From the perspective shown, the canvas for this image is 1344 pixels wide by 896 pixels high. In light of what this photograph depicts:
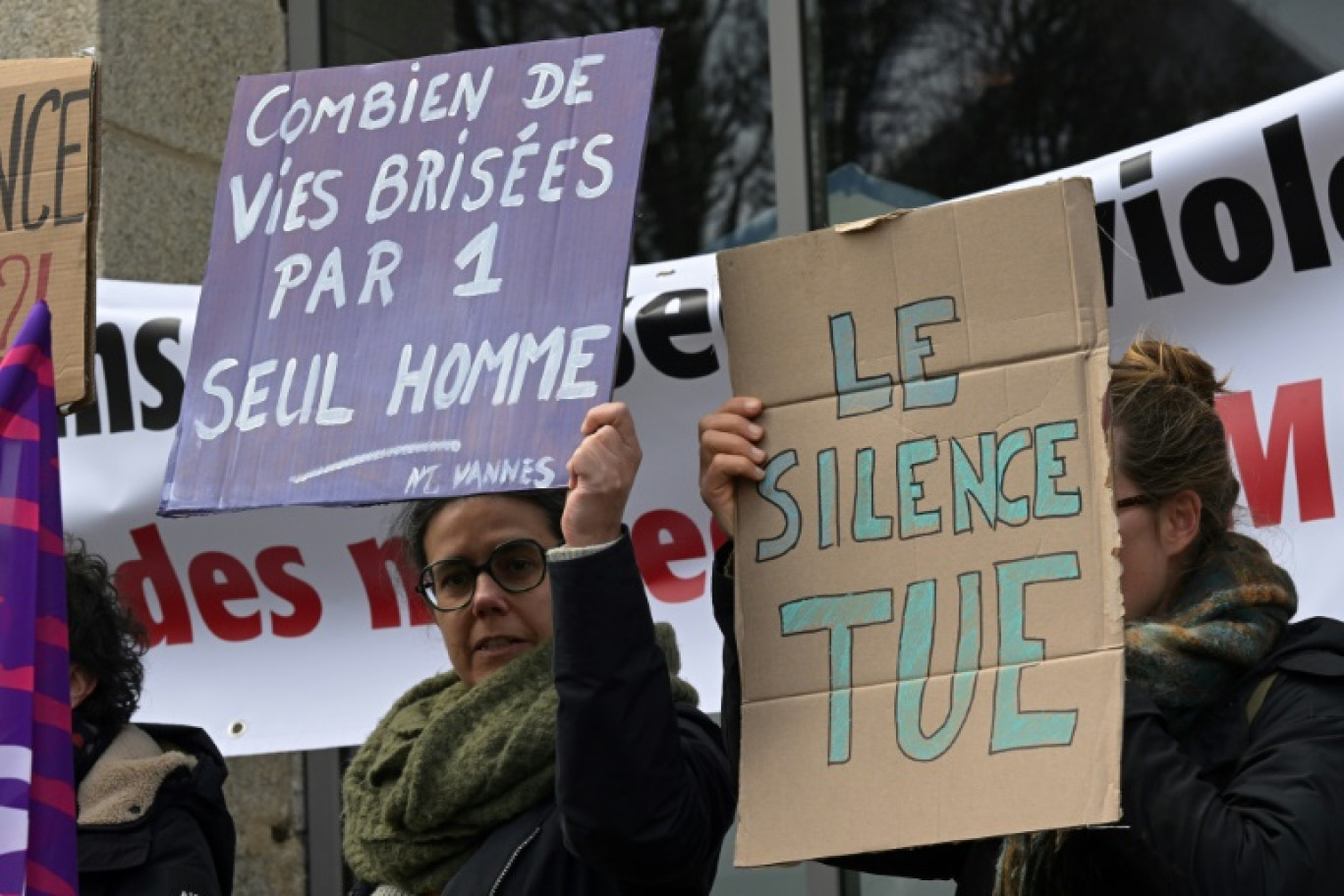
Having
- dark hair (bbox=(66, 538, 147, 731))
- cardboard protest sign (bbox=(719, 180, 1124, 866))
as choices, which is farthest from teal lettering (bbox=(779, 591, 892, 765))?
dark hair (bbox=(66, 538, 147, 731))

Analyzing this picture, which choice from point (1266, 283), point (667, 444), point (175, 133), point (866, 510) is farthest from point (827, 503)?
point (175, 133)

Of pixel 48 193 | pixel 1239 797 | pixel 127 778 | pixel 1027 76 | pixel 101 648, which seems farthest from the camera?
pixel 1027 76

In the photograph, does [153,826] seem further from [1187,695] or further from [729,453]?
[1187,695]

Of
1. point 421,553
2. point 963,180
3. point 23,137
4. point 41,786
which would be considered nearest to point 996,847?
point 421,553

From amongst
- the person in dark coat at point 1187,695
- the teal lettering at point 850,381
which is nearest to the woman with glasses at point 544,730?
the person in dark coat at point 1187,695

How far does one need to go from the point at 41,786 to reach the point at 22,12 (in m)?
2.75

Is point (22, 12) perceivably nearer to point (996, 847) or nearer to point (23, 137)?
point (23, 137)

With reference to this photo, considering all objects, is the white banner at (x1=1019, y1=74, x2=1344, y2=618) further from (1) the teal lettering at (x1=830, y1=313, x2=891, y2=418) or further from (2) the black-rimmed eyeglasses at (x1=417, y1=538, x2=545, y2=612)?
(2) the black-rimmed eyeglasses at (x1=417, y1=538, x2=545, y2=612)

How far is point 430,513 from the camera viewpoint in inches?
117

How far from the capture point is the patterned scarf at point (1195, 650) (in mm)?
2381

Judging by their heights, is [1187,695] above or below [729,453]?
below

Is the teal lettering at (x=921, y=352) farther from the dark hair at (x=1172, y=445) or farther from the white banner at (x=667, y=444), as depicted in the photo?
the white banner at (x=667, y=444)

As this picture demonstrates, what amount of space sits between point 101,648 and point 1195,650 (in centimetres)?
170

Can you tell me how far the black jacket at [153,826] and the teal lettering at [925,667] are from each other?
4.00ft
